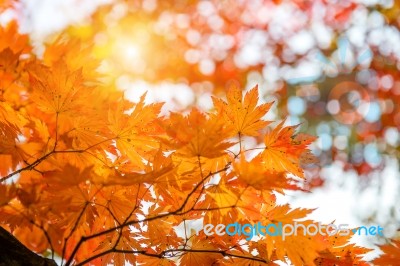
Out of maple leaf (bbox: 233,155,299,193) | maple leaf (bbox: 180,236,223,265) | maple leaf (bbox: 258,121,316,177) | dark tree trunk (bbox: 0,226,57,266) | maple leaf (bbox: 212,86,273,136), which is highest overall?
maple leaf (bbox: 212,86,273,136)

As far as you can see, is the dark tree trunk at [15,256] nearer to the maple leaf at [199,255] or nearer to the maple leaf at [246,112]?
the maple leaf at [199,255]

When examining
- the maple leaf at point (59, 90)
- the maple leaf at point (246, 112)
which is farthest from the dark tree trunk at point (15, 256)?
the maple leaf at point (246, 112)

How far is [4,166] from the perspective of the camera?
162 centimetres

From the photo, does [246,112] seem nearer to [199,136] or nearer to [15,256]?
[199,136]

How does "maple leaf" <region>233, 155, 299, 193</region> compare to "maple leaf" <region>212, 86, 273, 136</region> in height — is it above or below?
below

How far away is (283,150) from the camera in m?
1.31

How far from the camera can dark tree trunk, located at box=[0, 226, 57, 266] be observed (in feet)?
3.20

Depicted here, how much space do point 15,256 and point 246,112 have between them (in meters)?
0.75

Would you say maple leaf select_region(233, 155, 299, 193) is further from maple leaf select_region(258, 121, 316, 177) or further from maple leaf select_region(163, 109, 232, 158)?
maple leaf select_region(258, 121, 316, 177)

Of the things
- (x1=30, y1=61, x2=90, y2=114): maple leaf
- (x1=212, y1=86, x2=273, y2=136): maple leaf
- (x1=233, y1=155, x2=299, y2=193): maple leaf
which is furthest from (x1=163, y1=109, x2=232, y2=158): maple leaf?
(x1=30, y1=61, x2=90, y2=114): maple leaf

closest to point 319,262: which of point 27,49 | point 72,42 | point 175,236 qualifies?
point 175,236

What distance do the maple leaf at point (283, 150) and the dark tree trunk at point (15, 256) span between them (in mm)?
698

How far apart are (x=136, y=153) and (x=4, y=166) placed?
0.62 metres

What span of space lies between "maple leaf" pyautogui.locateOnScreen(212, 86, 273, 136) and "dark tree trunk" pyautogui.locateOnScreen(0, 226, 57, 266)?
643 mm
